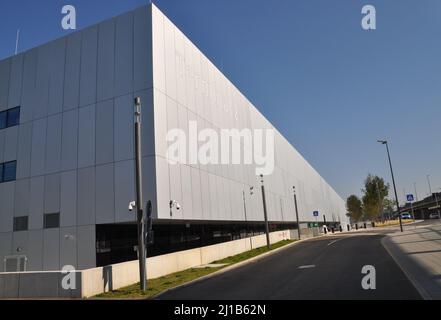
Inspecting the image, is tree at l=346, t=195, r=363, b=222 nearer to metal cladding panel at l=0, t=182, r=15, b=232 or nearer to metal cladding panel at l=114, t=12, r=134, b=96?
metal cladding panel at l=114, t=12, r=134, b=96

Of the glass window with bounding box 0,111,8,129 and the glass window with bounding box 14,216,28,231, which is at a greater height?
the glass window with bounding box 0,111,8,129

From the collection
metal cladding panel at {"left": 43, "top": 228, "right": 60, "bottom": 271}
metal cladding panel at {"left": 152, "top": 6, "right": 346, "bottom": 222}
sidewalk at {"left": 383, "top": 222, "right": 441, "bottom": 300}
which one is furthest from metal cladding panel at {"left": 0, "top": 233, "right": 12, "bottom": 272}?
sidewalk at {"left": 383, "top": 222, "right": 441, "bottom": 300}

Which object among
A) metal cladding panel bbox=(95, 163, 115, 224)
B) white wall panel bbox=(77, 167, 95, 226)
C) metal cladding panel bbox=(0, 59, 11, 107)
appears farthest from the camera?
metal cladding panel bbox=(0, 59, 11, 107)

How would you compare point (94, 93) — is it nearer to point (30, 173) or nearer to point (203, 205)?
point (30, 173)

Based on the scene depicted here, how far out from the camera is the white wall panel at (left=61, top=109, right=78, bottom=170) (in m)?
25.4

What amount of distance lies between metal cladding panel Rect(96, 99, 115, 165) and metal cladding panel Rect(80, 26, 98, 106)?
1213 millimetres

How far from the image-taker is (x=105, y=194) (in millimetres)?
23562

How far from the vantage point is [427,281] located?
39.7 feet

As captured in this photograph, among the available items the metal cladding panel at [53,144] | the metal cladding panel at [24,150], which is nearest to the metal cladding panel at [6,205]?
the metal cladding panel at [24,150]

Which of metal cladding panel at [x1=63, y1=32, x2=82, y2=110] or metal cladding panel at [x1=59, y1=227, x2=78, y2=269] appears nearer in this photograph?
metal cladding panel at [x1=59, y1=227, x2=78, y2=269]

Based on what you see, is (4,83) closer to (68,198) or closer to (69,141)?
(69,141)

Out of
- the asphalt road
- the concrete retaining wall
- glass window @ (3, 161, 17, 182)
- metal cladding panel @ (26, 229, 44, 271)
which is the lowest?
the asphalt road

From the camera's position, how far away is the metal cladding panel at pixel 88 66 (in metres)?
25.8

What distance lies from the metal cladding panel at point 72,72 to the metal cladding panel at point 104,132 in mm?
2474
